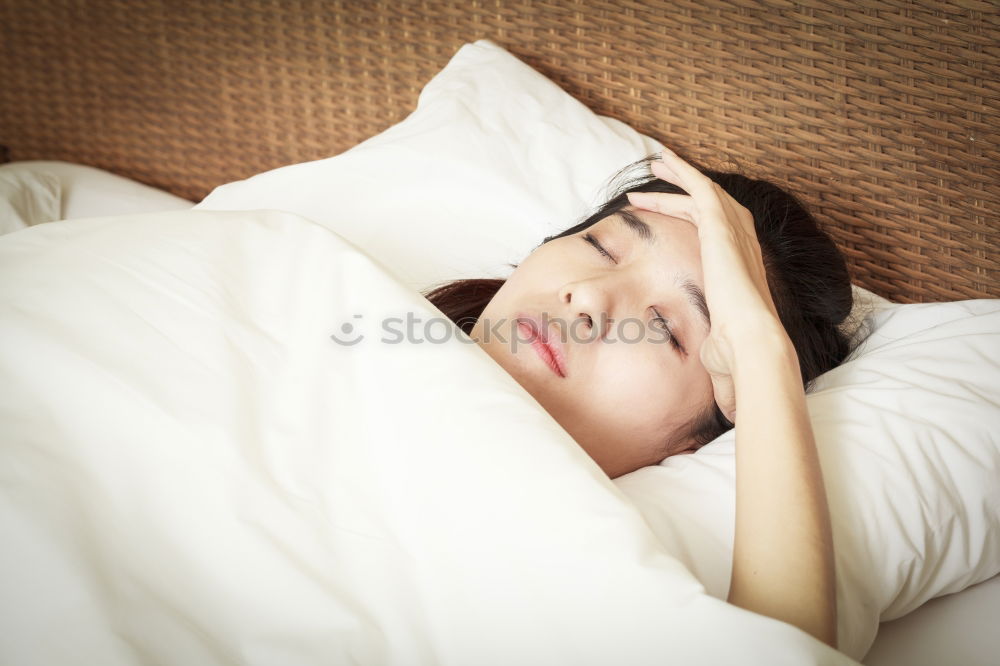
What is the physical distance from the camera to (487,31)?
1.50 metres

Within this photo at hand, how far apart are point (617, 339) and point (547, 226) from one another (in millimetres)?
426

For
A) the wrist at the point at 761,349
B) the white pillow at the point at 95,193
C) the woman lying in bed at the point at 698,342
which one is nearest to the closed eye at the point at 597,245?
the woman lying in bed at the point at 698,342

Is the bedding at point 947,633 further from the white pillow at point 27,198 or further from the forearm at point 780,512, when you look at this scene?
the white pillow at point 27,198

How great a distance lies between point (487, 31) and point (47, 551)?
4.18ft

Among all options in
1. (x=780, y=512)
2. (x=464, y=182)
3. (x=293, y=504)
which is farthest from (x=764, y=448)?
(x=464, y=182)

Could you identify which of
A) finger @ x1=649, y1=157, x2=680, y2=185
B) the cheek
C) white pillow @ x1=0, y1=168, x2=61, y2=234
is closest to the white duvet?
the cheek

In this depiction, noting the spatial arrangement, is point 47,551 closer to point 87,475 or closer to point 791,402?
point 87,475

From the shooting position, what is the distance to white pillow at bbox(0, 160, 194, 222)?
1532mm

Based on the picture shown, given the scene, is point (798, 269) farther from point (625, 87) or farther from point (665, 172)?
point (625, 87)

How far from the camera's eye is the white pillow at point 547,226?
0.77m

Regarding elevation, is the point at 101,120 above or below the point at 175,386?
above

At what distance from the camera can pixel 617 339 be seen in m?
0.86

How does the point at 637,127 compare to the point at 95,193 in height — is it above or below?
above

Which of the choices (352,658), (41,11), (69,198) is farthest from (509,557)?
(41,11)
